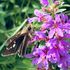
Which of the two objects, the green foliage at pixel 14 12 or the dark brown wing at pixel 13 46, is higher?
the green foliage at pixel 14 12

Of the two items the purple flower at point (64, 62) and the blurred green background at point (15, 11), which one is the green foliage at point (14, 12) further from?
the purple flower at point (64, 62)

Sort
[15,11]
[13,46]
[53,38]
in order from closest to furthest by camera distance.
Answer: [53,38] < [13,46] < [15,11]

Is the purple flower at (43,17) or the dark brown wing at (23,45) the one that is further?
the dark brown wing at (23,45)

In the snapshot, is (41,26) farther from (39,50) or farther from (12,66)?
(12,66)

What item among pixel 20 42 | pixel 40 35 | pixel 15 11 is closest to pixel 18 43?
pixel 20 42

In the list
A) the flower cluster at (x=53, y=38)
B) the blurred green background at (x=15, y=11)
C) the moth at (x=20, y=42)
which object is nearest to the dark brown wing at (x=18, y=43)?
the moth at (x=20, y=42)

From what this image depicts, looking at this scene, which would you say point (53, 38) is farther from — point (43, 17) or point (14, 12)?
point (14, 12)
